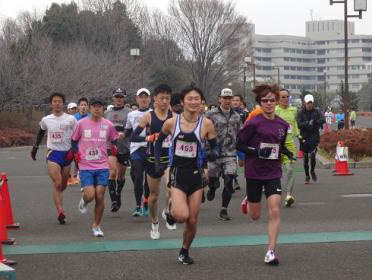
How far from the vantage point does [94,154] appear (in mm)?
9531

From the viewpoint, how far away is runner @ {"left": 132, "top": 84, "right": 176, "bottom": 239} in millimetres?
9242

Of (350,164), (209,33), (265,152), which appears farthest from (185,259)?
(209,33)

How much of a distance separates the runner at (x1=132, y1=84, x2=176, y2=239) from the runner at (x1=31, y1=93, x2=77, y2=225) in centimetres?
130

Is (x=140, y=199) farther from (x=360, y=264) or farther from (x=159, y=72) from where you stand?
(x=159, y=72)

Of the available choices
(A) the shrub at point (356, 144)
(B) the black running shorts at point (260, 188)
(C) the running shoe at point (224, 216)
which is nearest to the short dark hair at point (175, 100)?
(C) the running shoe at point (224, 216)

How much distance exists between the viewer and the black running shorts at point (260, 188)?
7.79m

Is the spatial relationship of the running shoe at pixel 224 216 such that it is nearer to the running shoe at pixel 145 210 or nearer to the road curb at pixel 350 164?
the running shoe at pixel 145 210

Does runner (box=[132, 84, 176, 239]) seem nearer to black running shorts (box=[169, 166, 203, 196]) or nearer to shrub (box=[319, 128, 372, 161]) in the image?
black running shorts (box=[169, 166, 203, 196])

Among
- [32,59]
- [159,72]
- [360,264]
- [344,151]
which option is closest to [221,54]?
[159,72]

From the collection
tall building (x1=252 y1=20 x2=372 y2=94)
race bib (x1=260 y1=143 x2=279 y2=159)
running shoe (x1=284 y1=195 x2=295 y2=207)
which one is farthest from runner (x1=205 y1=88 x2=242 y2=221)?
tall building (x1=252 y1=20 x2=372 y2=94)

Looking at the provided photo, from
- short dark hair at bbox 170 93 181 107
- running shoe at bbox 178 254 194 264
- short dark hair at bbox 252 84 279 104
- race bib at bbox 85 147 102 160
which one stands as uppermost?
short dark hair at bbox 252 84 279 104

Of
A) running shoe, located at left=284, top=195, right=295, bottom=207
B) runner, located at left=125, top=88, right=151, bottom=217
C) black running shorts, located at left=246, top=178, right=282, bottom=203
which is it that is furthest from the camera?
running shoe, located at left=284, top=195, right=295, bottom=207

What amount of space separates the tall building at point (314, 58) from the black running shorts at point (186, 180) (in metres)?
164

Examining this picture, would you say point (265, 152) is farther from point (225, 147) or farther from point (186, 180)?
point (225, 147)
